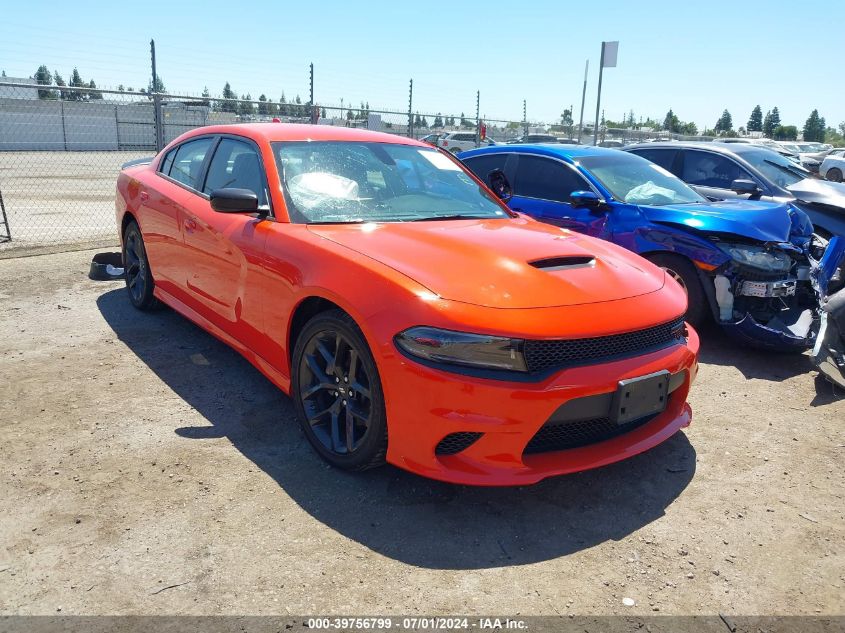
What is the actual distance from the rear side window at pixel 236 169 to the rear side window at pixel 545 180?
2.92 metres

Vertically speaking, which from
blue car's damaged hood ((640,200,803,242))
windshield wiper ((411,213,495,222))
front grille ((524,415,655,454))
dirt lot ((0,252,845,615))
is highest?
windshield wiper ((411,213,495,222))

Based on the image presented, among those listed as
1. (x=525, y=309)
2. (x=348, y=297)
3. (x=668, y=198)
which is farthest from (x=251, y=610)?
(x=668, y=198)

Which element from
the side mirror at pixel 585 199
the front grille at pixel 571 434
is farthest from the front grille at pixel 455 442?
the side mirror at pixel 585 199

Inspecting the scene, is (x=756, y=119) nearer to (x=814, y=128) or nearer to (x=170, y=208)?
(x=814, y=128)

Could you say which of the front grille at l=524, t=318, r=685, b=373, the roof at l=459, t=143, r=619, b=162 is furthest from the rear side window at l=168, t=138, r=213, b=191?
the roof at l=459, t=143, r=619, b=162

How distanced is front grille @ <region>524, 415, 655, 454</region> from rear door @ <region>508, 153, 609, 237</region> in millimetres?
2857

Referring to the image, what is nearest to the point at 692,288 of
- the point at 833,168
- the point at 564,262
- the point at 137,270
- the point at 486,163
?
the point at 564,262

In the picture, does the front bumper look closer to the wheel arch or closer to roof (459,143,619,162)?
the wheel arch

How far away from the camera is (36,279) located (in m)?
6.20

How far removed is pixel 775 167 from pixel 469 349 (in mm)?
7498

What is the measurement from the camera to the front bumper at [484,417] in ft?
8.11

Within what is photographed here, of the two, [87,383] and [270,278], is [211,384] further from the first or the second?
[270,278]

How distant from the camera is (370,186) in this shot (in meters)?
3.73

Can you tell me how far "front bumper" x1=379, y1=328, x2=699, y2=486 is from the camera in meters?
2.47
